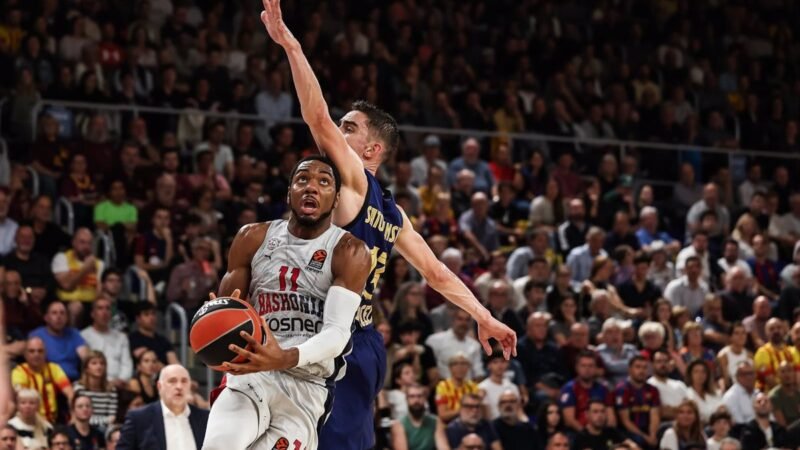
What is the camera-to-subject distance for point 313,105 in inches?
287

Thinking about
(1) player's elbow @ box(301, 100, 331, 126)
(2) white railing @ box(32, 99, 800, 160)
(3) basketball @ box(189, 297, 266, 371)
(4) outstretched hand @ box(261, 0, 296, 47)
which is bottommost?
(3) basketball @ box(189, 297, 266, 371)

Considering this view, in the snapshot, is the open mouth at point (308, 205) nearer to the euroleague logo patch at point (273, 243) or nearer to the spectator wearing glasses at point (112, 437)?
the euroleague logo patch at point (273, 243)

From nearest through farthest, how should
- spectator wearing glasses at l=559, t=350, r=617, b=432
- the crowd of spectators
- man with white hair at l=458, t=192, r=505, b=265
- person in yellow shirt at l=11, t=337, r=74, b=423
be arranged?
person in yellow shirt at l=11, t=337, r=74, b=423 → the crowd of spectators → spectator wearing glasses at l=559, t=350, r=617, b=432 → man with white hair at l=458, t=192, r=505, b=265

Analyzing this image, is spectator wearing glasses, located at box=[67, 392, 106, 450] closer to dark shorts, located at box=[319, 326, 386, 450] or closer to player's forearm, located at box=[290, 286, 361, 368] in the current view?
dark shorts, located at box=[319, 326, 386, 450]

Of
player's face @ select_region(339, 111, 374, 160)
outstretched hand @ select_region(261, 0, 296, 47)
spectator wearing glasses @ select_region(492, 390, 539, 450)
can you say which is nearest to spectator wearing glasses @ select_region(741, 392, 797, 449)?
spectator wearing glasses @ select_region(492, 390, 539, 450)

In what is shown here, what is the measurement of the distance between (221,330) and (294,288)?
656 millimetres

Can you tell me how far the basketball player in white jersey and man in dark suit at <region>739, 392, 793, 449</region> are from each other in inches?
349

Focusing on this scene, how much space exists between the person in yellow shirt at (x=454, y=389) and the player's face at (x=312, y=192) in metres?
7.36

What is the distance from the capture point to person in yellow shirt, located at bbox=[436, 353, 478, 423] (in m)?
14.3

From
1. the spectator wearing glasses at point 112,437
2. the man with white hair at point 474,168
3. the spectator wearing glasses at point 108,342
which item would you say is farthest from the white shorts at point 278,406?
the man with white hair at point 474,168

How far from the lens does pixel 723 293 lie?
1769 centimetres

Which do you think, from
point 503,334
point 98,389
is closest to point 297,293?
point 503,334

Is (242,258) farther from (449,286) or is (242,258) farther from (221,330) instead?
(449,286)

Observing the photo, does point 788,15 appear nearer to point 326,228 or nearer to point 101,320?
point 101,320
